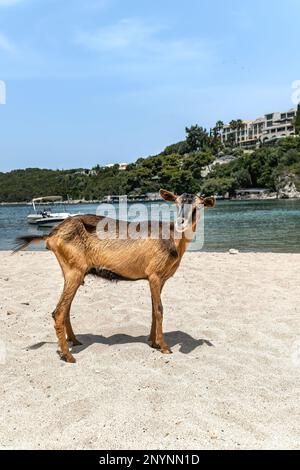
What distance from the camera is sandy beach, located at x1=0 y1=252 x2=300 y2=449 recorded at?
3.44 metres

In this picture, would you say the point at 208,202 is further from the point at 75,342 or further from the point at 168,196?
the point at 75,342

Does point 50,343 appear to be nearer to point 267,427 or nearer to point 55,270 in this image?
point 267,427

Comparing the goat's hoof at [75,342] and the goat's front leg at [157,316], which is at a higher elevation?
the goat's front leg at [157,316]

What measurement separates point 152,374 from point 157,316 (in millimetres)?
742

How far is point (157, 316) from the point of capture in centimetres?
504

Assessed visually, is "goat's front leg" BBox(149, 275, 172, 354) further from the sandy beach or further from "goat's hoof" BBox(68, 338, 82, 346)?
"goat's hoof" BBox(68, 338, 82, 346)

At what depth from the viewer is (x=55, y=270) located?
36.8ft

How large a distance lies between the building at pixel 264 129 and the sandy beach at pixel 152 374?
523ft

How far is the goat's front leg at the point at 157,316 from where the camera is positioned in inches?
194

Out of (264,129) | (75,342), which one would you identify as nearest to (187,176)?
(264,129)

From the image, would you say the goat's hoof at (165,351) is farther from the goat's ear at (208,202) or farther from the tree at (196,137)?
the tree at (196,137)

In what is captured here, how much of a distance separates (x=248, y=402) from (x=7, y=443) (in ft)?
7.03

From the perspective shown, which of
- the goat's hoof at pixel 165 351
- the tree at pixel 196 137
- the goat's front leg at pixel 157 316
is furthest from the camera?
the tree at pixel 196 137

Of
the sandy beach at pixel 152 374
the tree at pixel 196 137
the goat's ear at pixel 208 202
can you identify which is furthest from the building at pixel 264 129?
the goat's ear at pixel 208 202
